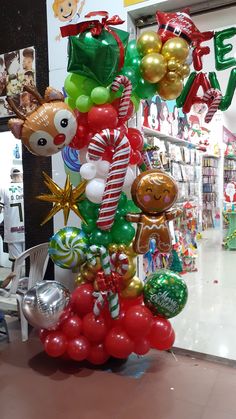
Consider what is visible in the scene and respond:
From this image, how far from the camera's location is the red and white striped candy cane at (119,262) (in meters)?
2.28

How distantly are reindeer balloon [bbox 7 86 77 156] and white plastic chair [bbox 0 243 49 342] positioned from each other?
105 cm

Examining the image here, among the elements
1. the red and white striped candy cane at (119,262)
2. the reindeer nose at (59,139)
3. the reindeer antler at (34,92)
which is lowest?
the red and white striped candy cane at (119,262)

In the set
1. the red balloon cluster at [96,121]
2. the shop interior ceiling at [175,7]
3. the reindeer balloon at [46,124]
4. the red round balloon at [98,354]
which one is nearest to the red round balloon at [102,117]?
the red balloon cluster at [96,121]

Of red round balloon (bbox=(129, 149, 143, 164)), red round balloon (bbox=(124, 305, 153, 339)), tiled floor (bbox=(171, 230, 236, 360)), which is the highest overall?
red round balloon (bbox=(129, 149, 143, 164))

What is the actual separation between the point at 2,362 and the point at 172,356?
1224mm

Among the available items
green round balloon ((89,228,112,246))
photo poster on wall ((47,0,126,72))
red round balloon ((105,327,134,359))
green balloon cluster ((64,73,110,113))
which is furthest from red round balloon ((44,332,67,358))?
photo poster on wall ((47,0,126,72))

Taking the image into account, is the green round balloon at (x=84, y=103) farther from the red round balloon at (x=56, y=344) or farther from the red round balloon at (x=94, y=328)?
the red round balloon at (x=56, y=344)

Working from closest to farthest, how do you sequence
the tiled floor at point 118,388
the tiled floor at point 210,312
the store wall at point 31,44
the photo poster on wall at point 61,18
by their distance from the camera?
1. the tiled floor at point 118,388
2. the tiled floor at point 210,312
3. the photo poster on wall at point 61,18
4. the store wall at point 31,44

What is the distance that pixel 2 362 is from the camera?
8.54 ft

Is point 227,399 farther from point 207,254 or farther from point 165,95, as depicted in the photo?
point 207,254

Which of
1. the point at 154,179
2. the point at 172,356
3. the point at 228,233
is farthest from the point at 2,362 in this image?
the point at 228,233

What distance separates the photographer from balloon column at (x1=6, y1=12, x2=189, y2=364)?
220 centimetres

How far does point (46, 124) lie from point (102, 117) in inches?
13.4

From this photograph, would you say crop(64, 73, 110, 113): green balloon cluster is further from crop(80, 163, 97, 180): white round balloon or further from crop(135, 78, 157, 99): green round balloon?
crop(80, 163, 97, 180): white round balloon
